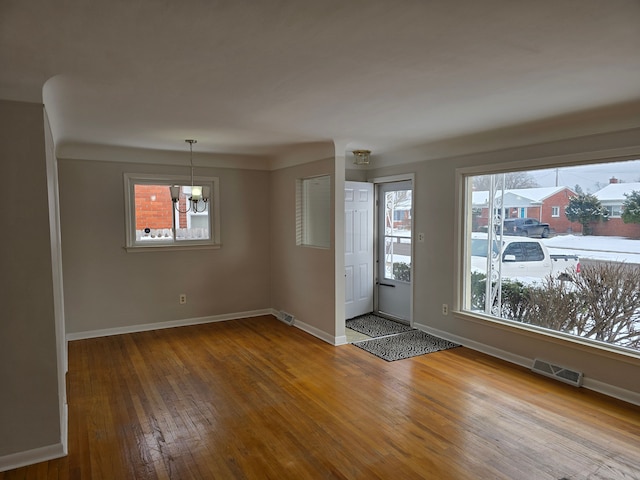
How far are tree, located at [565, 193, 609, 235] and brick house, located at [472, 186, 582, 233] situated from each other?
40 millimetres

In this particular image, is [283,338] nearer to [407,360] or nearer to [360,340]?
[360,340]

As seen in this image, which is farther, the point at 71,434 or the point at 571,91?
the point at 71,434

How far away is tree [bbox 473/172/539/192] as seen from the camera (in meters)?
4.08

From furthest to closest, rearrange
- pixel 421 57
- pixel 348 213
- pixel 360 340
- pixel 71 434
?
pixel 348 213
pixel 360 340
pixel 71 434
pixel 421 57

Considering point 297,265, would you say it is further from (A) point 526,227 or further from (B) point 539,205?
(B) point 539,205

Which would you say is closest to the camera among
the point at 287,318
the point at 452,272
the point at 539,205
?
the point at 539,205

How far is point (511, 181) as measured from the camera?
13.9ft

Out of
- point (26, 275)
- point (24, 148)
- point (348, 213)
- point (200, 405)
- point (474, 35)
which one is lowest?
point (200, 405)

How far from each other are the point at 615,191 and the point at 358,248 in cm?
308

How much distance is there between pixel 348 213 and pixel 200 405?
313 centimetres

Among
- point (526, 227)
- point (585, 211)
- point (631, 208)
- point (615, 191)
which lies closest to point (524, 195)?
point (526, 227)

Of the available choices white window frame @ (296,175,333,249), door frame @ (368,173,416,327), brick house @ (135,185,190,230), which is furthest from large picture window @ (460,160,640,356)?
brick house @ (135,185,190,230)

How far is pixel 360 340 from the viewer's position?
193 inches

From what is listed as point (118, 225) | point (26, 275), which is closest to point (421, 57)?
point (26, 275)
